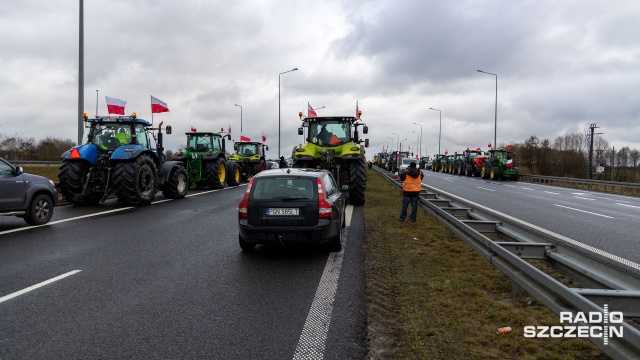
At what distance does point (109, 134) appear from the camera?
13.7 meters

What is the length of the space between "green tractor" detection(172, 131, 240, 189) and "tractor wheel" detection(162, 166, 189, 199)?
3241 mm

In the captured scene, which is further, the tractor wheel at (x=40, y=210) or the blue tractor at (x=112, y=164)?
the blue tractor at (x=112, y=164)

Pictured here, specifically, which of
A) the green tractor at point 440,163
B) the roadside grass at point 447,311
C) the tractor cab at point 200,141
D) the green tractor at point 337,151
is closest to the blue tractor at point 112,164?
the green tractor at point 337,151

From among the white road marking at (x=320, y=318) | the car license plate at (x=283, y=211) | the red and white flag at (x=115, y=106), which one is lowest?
the white road marking at (x=320, y=318)

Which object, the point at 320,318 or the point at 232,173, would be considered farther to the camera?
the point at 232,173

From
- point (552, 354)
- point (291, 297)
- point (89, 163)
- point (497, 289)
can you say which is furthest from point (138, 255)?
point (89, 163)

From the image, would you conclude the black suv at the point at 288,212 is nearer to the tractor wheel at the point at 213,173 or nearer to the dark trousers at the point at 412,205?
the dark trousers at the point at 412,205

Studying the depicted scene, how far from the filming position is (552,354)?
11.7 ft

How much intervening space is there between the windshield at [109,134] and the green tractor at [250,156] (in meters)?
13.2

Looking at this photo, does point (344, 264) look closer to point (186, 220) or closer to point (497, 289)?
point (497, 289)

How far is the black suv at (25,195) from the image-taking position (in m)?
8.81

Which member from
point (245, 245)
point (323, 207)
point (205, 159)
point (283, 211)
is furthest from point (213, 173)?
point (323, 207)

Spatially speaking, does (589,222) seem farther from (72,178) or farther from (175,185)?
(72,178)

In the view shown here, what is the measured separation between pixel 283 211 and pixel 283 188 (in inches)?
16.5
